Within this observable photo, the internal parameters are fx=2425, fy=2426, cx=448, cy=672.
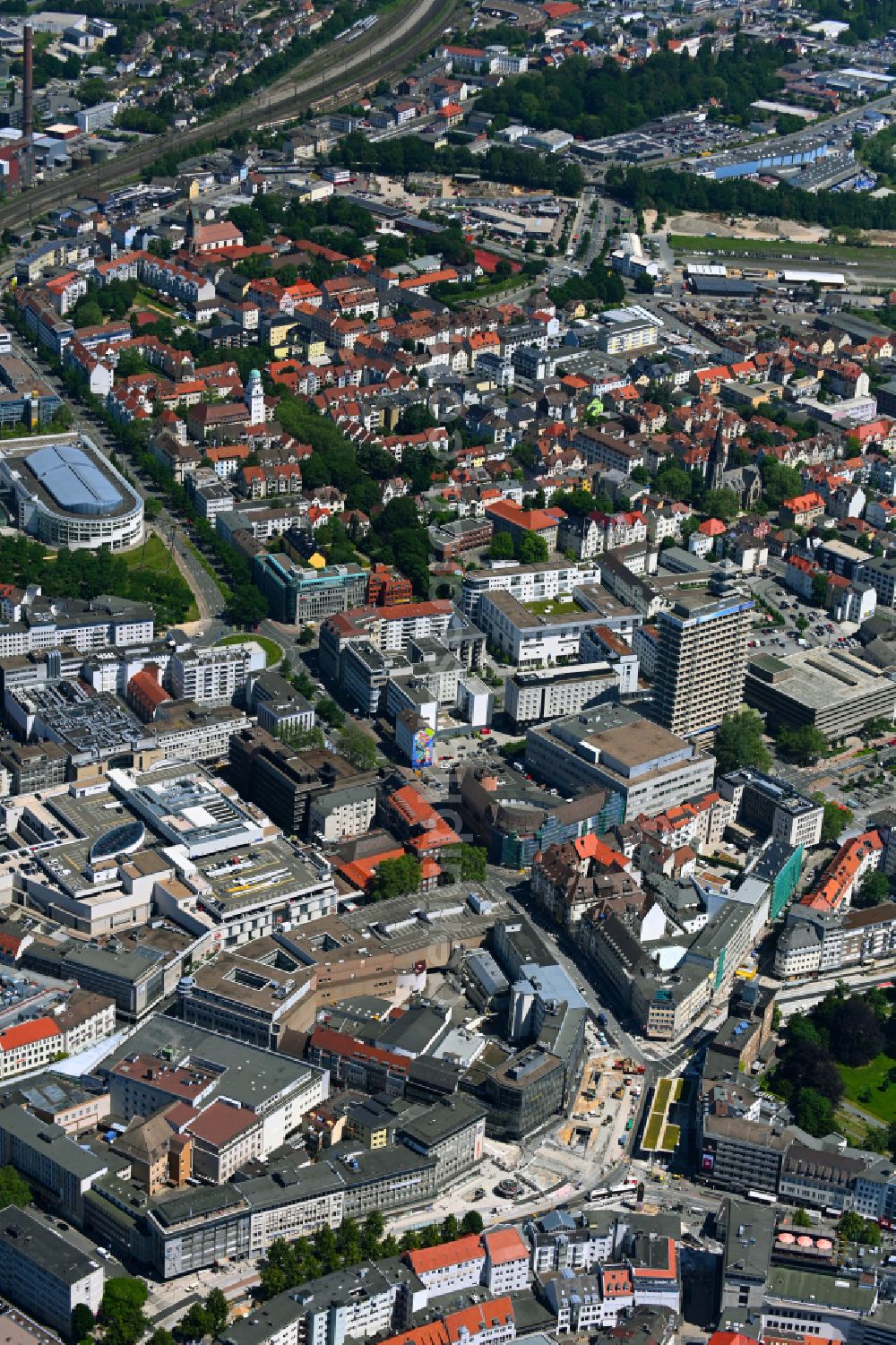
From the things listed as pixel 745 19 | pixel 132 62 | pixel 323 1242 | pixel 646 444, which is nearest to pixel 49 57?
pixel 132 62

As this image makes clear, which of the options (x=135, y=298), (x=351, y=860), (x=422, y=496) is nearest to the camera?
(x=351, y=860)

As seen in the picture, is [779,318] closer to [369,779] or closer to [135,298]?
[135,298]

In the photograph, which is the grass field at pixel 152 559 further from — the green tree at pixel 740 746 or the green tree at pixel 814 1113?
the green tree at pixel 814 1113

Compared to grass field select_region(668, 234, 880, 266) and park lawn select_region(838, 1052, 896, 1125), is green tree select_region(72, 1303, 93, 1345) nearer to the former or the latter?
park lawn select_region(838, 1052, 896, 1125)

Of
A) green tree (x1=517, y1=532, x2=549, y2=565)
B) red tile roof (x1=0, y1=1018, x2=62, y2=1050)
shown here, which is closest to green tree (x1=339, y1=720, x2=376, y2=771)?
green tree (x1=517, y1=532, x2=549, y2=565)

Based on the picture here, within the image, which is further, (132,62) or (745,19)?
(745,19)

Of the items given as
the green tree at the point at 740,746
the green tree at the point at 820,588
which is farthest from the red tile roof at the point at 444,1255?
the green tree at the point at 820,588

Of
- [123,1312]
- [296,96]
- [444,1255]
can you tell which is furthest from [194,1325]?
[296,96]

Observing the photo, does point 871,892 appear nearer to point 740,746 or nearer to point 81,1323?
point 740,746
